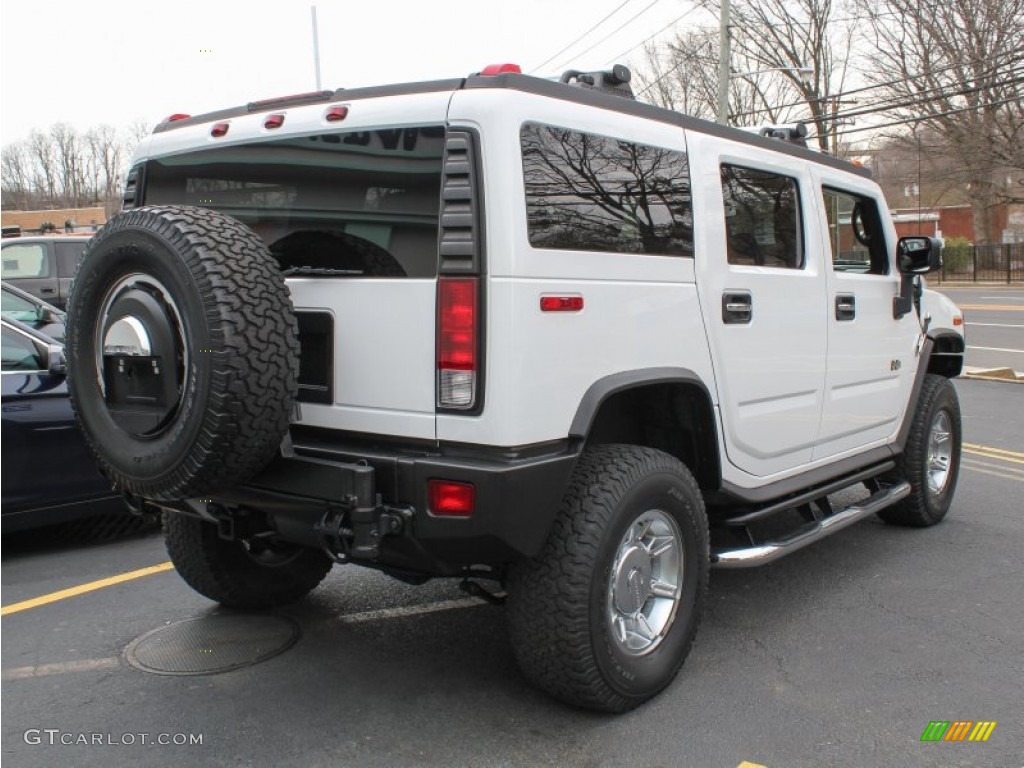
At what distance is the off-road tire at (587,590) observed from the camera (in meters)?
3.02

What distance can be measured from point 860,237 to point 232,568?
3734 mm

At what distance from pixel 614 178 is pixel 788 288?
1237 millimetres

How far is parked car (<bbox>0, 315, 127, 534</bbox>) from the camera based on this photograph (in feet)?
16.5

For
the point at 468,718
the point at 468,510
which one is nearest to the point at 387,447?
the point at 468,510

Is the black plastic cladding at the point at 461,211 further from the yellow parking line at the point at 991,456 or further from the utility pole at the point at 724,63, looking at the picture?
the utility pole at the point at 724,63

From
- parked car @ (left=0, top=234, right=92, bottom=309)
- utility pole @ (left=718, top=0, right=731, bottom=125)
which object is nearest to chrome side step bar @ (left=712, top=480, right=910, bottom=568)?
parked car @ (left=0, top=234, right=92, bottom=309)

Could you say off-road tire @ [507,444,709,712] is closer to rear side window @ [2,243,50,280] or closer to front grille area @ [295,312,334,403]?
front grille area @ [295,312,334,403]

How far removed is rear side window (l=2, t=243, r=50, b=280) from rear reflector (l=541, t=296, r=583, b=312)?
12.0 m

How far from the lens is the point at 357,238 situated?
122 inches

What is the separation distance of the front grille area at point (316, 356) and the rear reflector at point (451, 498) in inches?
21.2

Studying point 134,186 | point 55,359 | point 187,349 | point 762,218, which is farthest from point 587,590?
point 55,359

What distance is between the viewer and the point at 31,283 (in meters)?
12.8

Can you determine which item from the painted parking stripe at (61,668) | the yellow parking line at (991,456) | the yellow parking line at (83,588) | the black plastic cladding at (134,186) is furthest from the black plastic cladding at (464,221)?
the yellow parking line at (991,456)

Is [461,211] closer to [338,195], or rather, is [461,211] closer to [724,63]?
[338,195]
